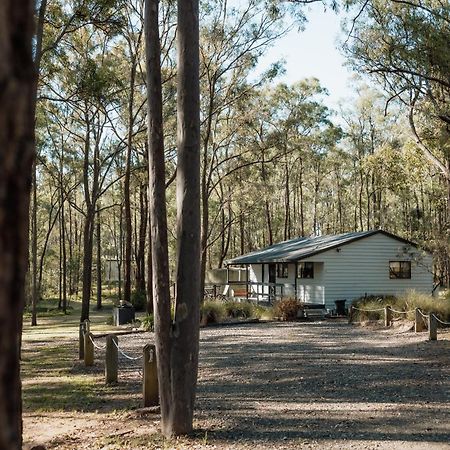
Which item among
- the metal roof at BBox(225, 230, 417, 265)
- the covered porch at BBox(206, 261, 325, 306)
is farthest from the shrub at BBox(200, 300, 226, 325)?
the metal roof at BBox(225, 230, 417, 265)

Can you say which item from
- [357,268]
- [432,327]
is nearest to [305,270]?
[357,268]

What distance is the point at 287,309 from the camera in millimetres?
23531

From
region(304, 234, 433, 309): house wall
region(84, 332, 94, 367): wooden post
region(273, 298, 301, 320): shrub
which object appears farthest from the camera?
region(304, 234, 433, 309): house wall

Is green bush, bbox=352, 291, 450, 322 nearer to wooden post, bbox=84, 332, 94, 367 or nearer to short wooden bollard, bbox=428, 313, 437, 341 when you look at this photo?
short wooden bollard, bbox=428, 313, 437, 341

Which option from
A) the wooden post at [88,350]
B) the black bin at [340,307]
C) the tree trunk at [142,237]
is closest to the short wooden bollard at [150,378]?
the wooden post at [88,350]

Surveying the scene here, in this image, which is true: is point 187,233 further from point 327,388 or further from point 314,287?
point 314,287

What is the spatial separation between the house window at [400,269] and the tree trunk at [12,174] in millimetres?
28876

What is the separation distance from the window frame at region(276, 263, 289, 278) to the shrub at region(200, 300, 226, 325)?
9526 millimetres

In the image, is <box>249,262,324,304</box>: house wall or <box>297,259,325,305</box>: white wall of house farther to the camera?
<box>249,262,324,304</box>: house wall

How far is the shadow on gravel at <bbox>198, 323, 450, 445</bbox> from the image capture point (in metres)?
6.69

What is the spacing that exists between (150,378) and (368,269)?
22152mm

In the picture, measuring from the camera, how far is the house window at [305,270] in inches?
1142

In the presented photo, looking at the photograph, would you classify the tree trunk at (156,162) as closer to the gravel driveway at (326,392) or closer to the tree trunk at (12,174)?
the gravel driveway at (326,392)

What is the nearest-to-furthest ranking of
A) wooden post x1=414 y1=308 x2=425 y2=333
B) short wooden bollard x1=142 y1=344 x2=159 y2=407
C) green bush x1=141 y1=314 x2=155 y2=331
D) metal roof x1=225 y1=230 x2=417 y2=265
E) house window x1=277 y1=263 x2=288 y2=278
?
1. short wooden bollard x1=142 y1=344 x2=159 y2=407
2. wooden post x1=414 y1=308 x2=425 y2=333
3. green bush x1=141 y1=314 x2=155 y2=331
4. metal roof x1=225 y1=230 x2=417 y2=265
5. house window x1=277 y1=263 x2=288 y2=278
